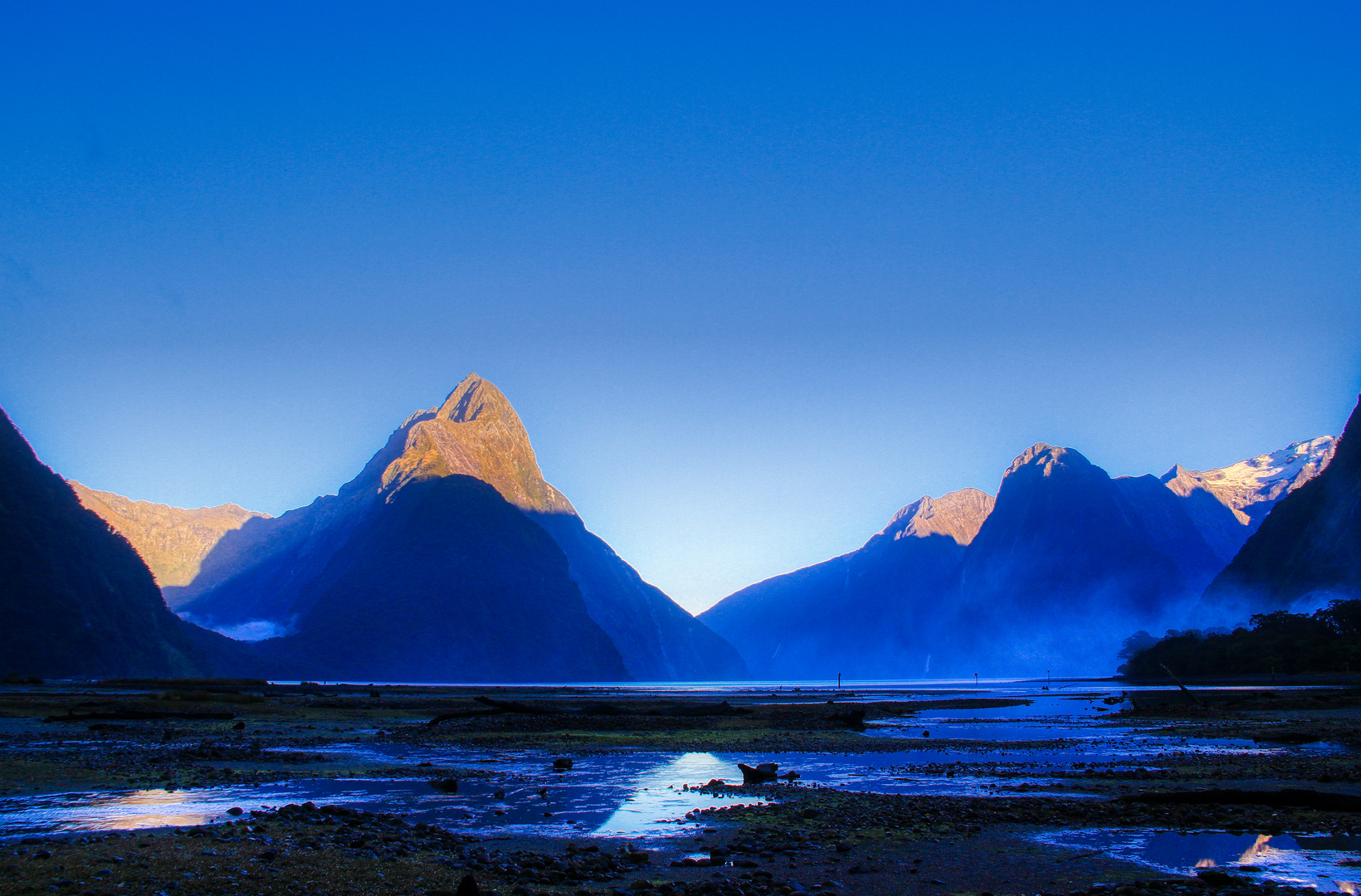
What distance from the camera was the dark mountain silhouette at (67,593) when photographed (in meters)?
107

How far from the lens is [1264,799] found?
15375 mm

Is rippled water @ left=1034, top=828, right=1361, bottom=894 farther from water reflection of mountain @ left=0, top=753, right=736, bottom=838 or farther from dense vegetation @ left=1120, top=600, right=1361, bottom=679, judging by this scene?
dense vegetation @ left=1120, top=600, right=1361, bottom=679

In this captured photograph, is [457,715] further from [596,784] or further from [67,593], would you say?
[67,593]

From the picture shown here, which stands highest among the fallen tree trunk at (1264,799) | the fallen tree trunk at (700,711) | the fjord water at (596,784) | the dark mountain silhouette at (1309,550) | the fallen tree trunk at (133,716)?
the dark mountain silhouette at (1309,550)

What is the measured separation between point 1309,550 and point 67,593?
195 metres

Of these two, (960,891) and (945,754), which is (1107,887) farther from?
(945,754)

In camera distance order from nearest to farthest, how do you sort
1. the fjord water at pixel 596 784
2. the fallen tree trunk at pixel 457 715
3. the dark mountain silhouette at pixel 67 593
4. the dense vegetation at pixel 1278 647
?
1. the fjord water at pixel 596 784
2. the fallen tree trunk at pixel 457 715
3. the dense vegetation at pixel 1278 647
4. the dark mountain silhouette at pixel 67 593

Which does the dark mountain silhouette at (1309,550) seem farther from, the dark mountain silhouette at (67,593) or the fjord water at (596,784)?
the dark mountain silhouette at (67,593)

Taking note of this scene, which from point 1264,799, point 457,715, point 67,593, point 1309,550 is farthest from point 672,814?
point 1309,550

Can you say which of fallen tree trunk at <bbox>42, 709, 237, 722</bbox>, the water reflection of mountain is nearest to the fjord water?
the water reflection of mountain

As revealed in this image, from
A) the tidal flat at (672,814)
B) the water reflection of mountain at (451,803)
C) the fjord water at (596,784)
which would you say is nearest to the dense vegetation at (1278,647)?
the fjord water at (596,784)

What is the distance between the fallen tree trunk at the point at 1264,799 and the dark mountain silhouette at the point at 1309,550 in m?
130

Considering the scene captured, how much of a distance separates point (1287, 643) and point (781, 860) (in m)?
115

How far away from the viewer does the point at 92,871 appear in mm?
9180
